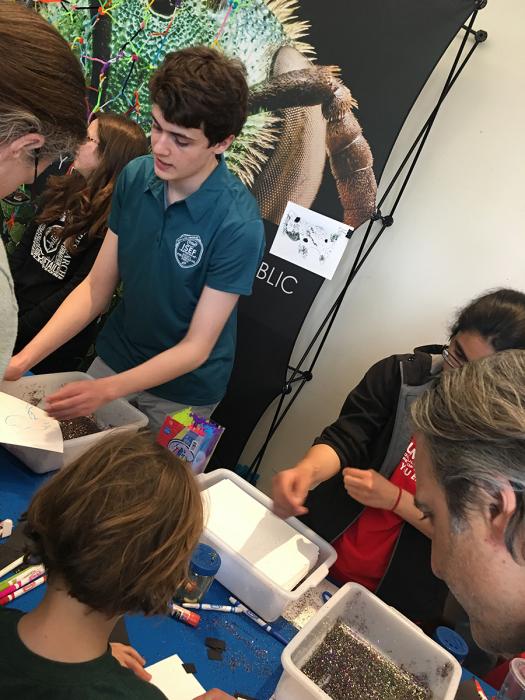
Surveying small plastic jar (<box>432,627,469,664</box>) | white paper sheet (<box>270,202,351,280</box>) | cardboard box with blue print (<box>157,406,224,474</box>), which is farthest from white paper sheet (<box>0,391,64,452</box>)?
white paper sheet (<box>270,202,351,280</box>)

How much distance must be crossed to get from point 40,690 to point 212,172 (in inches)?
49.9

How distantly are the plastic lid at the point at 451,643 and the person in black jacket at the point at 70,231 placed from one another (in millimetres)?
1654

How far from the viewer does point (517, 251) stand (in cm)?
191

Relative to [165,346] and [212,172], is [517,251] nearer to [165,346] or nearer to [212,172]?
[212,172]

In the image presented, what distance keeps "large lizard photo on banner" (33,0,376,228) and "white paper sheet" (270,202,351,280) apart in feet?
0.11

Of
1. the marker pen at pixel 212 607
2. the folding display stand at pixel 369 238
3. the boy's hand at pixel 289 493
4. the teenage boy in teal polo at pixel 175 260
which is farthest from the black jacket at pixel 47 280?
the marker pen at pixel 212 607

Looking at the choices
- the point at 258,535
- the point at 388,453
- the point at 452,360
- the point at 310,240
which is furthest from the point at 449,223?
the point at 258,535

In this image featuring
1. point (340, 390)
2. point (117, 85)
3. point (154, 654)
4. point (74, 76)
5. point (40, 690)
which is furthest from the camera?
point (117, 85)

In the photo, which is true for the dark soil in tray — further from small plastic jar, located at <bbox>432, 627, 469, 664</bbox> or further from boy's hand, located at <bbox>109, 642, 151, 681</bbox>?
small plastic jar, located at <bbox>432, 627, 469, 664</bbox>

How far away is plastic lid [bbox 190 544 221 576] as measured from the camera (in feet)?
3.62

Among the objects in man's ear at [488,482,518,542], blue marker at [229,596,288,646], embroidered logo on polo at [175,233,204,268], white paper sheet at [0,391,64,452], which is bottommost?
blue marker at [229,596,288,646]

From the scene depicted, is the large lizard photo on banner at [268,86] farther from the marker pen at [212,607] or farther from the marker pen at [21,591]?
the marker pen at [21,591]

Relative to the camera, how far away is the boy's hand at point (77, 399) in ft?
4.34

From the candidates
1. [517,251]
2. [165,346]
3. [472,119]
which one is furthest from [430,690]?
[472,119]
